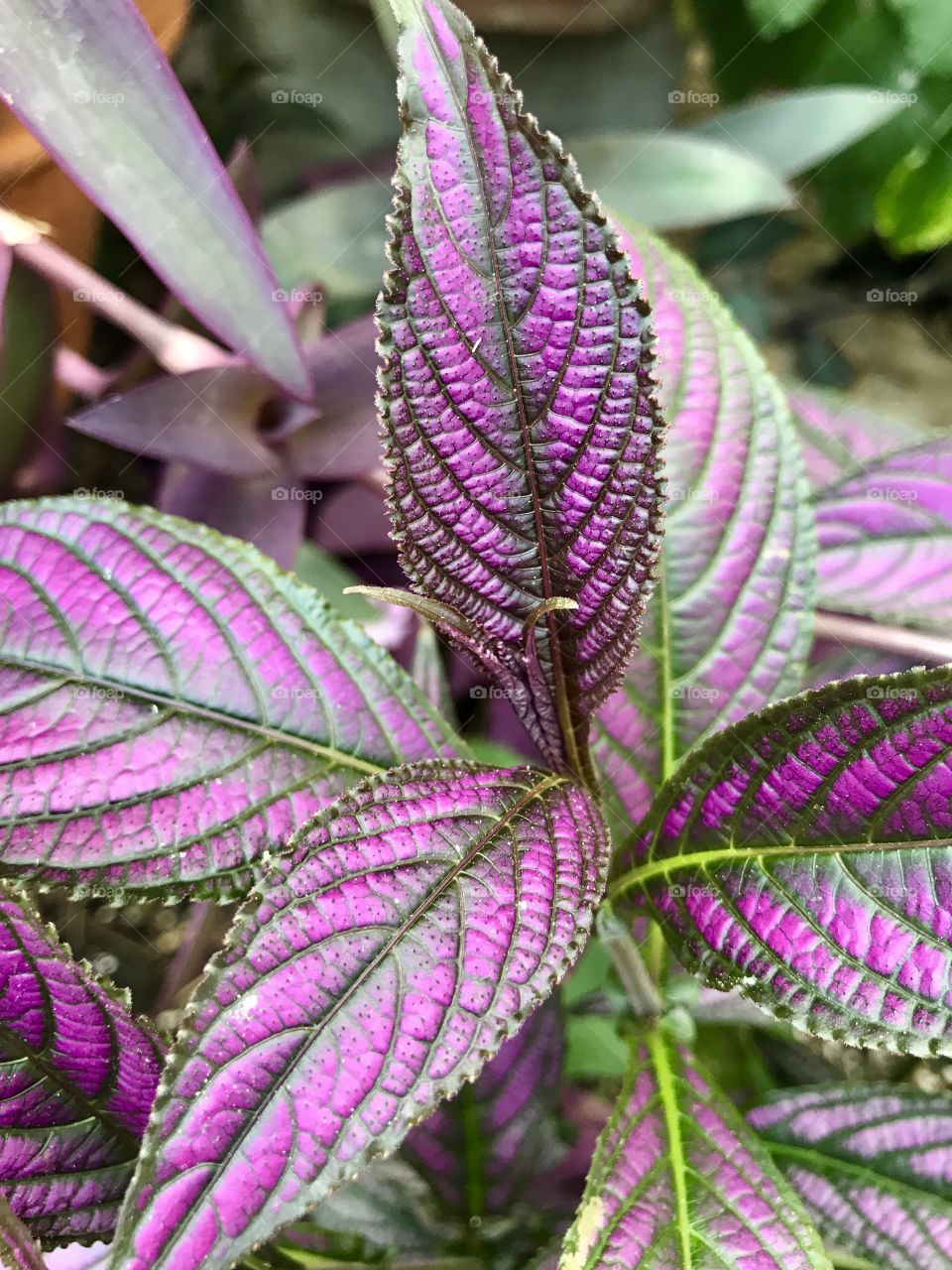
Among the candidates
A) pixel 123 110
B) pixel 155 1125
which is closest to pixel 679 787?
pixel 155 1125

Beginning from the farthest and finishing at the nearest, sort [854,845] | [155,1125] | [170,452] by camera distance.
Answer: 1. [170,452]
2. [854,845]
3. [155,1125]

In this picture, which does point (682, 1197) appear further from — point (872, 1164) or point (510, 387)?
point (510, 387)

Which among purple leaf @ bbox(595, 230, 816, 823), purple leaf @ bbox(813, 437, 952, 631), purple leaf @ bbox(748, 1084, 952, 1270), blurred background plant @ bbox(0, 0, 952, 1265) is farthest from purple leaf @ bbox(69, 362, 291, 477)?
purple leaf @ bbox(748, 1084, 952, 1270)

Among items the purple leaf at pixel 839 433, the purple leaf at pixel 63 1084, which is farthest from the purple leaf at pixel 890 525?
the purple leaf at pixel 63 1084

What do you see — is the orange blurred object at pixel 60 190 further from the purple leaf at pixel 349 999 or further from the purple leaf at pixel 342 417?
the purple leaf at pixel 349 999

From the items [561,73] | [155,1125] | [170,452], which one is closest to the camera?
[155,1125]

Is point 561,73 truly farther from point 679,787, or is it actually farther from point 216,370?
point 679,787

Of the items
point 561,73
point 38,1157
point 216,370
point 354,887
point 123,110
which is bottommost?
point 38,1157
